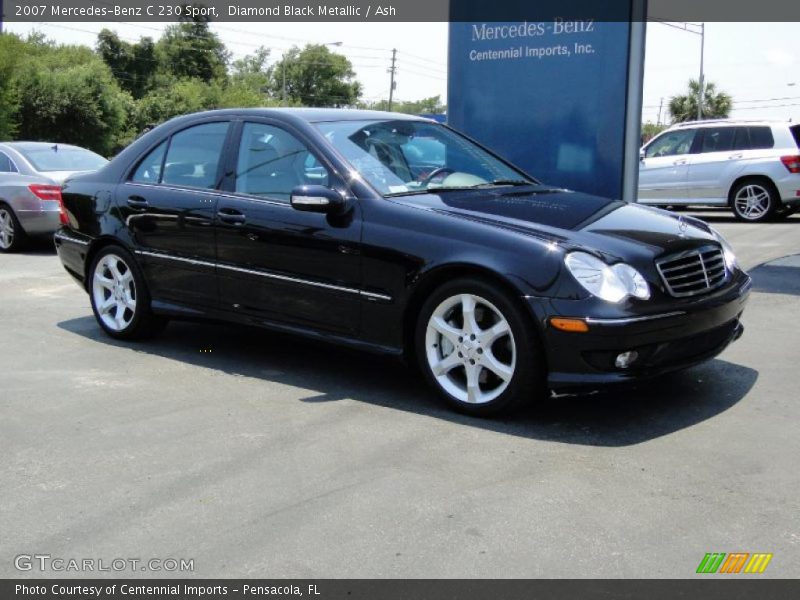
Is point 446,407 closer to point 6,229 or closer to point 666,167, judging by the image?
point 6,229

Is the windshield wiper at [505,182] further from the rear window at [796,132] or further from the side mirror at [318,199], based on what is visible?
the rear window at [796,132]

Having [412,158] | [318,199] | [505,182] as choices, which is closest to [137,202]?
[318,199]

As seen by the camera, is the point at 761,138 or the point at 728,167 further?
the point at 728,167

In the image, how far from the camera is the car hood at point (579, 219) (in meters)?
4.62

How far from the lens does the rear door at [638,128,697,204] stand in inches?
641

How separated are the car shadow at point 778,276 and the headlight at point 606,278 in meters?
4.23

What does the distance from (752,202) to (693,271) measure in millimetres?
11490

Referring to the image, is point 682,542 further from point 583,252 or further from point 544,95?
point 544,95

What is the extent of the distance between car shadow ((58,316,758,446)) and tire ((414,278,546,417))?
0.46 feet

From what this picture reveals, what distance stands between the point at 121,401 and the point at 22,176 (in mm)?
7605

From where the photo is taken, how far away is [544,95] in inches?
352

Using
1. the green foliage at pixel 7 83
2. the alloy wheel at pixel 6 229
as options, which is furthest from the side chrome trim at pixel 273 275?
the green foliage at pixel 7 83

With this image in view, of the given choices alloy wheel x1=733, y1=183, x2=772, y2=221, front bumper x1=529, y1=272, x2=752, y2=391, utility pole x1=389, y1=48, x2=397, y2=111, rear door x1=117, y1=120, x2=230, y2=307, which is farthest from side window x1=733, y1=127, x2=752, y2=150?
utility pole x1=389, y1=48, x2=397, y2=111

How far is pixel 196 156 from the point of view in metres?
6.12
